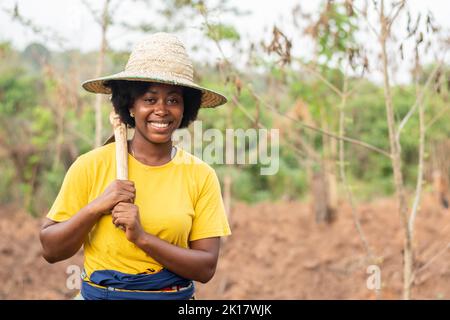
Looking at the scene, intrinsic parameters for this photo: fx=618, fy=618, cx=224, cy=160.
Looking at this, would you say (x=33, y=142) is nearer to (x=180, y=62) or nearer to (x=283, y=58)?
(x=283, y=58)

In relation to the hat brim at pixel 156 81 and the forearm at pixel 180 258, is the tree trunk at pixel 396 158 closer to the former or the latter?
the hat brim at pixel 156 81

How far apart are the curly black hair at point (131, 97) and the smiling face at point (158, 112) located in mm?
35

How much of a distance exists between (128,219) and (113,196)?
0.28 ft

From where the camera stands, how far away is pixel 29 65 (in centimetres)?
1208

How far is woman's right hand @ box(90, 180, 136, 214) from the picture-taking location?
189 centimetres

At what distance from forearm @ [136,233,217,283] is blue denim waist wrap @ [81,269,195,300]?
54 mm

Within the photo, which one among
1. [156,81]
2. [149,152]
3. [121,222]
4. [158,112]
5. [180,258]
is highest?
[156,81]

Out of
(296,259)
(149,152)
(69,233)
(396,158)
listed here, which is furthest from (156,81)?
(296,259)

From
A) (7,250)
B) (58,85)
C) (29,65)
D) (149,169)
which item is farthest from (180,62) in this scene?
(29,65)

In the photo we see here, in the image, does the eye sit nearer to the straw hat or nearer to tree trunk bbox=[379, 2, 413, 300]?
the straw hat

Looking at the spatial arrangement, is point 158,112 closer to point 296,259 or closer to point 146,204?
point 146,204

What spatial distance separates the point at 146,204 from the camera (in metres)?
2.01

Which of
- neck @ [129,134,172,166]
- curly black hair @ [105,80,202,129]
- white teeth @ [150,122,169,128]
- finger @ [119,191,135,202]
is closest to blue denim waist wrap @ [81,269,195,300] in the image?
finger @ [119,191,135,202]

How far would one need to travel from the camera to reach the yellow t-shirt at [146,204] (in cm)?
199
